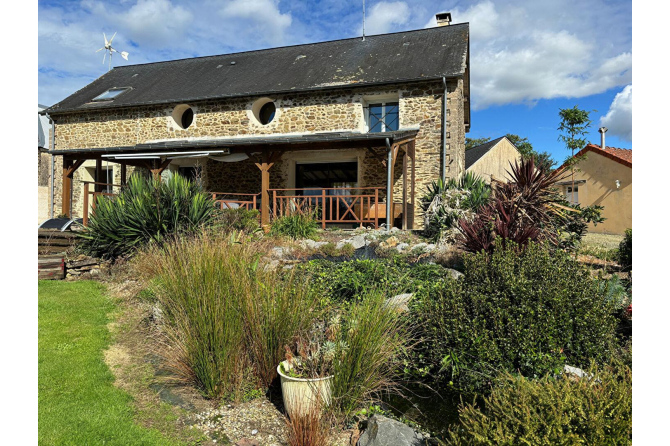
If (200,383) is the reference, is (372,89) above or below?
above

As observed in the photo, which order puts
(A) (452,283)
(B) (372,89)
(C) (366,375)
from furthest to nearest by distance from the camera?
(B) (372,89) < (A) (452,283) < (C) (366,375)

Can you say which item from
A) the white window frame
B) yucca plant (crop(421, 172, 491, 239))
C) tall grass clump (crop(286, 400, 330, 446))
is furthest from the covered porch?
tall grass clump (crop(286, 400, 330, 446))

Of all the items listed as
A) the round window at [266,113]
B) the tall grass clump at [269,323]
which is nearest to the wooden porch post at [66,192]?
the round window at [266,113]

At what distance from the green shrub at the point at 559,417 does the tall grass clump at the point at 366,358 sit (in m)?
0.95

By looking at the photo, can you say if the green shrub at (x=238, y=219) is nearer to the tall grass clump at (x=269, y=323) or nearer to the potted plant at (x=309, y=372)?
the tall grass clump at (x=269, y=323)

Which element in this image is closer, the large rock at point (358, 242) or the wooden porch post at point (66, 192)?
the large rock at point (358, 242)

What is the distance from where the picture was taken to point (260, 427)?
9.36 ft

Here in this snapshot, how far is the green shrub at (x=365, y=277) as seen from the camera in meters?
4.35

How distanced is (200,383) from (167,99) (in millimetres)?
13404

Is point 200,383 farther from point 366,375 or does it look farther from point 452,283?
point 452,283

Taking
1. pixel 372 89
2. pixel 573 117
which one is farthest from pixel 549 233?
pixel 573 117

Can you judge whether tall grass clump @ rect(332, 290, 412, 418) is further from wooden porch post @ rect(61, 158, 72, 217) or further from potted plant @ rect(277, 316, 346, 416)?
wooden porch post @ rect(61, 158, 72, 217)

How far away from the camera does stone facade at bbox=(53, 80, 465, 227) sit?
39.5 ft

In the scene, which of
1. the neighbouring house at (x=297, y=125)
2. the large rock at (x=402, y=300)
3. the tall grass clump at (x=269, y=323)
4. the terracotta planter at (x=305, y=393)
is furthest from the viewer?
the neighbouring house at (x=297, y=125)
